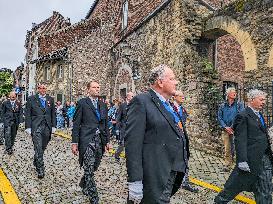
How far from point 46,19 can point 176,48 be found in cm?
2915

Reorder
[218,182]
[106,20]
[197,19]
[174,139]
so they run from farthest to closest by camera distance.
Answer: [106,20] < [197,19] < [218,182] < [174,139]

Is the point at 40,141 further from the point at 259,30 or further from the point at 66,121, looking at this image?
the point at 66,121

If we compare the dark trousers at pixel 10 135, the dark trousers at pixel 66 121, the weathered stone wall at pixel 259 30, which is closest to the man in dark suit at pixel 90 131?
the weathered stone wall at pixel 259 30

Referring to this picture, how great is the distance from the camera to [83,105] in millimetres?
5750

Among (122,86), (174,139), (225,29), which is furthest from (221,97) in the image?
(122,86)

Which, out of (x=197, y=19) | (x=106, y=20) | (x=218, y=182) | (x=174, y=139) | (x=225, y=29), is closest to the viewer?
(x=174, y=139)

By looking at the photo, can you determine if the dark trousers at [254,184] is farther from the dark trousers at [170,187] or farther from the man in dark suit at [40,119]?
the man in dark suit at [40,119]

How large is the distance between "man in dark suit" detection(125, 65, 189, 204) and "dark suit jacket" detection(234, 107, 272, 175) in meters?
1.49

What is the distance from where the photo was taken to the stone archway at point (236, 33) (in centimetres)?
954

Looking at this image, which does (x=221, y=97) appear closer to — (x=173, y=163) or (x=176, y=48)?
(x=176, y=48)

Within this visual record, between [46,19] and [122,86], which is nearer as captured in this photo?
[122,86]

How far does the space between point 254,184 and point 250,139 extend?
0.57m

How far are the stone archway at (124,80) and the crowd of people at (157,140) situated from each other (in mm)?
10032

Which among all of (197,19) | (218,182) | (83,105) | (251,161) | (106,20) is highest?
(106,20)
